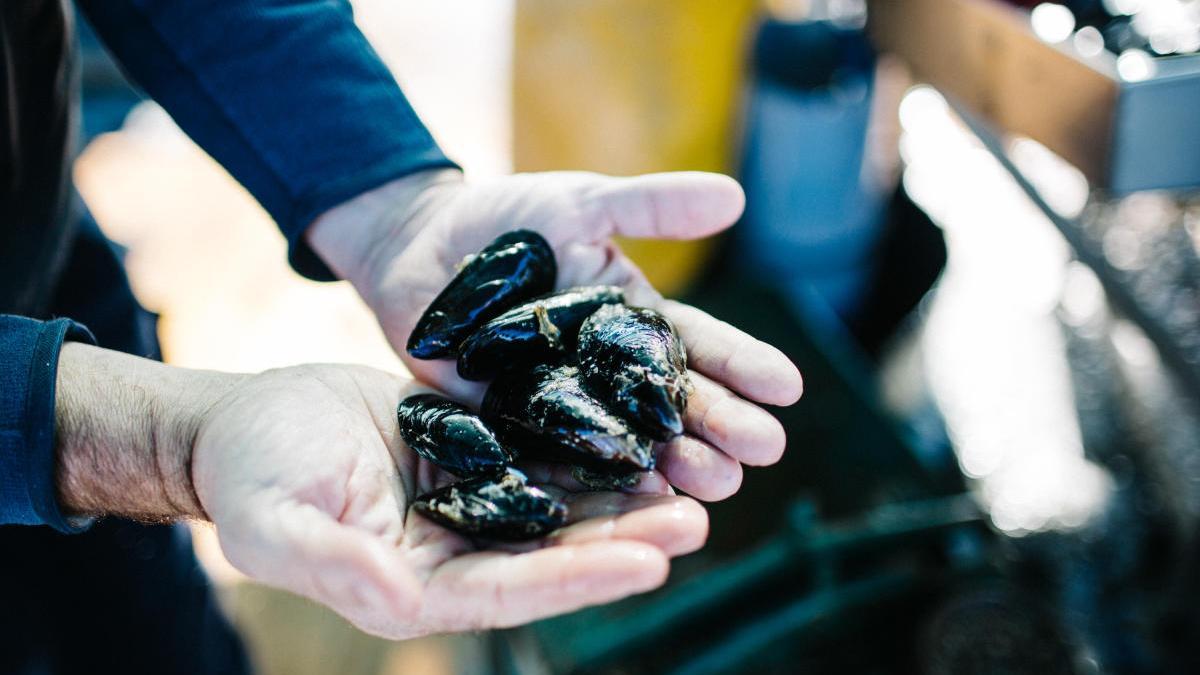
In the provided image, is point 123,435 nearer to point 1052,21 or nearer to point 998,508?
point 1052,21

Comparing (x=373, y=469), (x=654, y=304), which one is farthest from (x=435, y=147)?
(x=373, y=469)

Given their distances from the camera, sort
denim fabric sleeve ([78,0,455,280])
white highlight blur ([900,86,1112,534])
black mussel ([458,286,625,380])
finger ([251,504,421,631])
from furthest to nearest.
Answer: white highlight blur ([900,86,1112,534]) → denim fabric sleeve ([78,0,455,280]) → black mussel ([458,286,625,380]) → finger ([251,504,421,631])

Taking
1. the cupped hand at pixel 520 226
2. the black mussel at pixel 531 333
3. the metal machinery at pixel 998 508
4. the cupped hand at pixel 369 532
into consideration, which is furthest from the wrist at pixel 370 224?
the metal machinery at pixel 998 508

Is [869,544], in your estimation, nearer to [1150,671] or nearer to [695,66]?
[1150,671]

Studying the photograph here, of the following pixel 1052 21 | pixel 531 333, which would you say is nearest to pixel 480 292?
pixel 531 333

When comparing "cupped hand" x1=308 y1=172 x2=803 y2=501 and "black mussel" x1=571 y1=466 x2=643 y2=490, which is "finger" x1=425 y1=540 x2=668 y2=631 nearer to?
"black mussel" x1=571 y1=466 x2=643 y2=490

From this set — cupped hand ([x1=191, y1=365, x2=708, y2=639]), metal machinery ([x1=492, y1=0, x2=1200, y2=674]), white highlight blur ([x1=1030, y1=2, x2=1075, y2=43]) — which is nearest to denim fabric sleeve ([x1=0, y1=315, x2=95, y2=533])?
cupped hand ([x1=191, y1=365, x2=708, y2=639])
